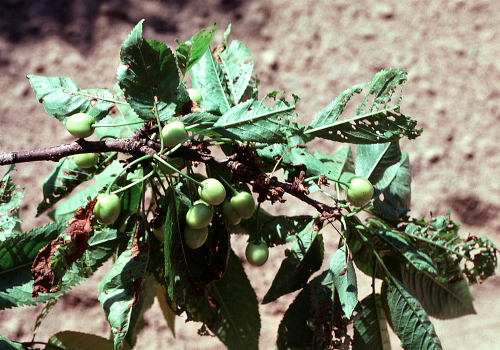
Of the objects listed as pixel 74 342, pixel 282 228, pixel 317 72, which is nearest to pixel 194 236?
pixel 282 228

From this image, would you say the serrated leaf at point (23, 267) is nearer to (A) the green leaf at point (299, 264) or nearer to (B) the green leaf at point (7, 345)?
→ (B) the green leaf at point (7, 345)

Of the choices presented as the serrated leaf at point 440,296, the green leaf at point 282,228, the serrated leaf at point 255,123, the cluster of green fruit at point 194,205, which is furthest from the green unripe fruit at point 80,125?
the serrated leaf at point 440,296

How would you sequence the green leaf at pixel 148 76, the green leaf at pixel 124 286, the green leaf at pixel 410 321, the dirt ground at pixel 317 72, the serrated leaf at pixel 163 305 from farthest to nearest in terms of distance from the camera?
the dirt ground at pixel 317 72, the serrated leaf at pixel 163 305, the green leaf at pixel 410 321, the green leaf at pixel 124 286, the green leaf at pixel 148 76

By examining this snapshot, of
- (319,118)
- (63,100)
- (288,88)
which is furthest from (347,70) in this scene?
(63,100)

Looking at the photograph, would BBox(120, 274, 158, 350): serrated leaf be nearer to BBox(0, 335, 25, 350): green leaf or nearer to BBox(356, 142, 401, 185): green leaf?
BBox(0, 335, 25, 350): green leaf

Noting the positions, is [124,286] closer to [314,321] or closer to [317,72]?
[314,321]

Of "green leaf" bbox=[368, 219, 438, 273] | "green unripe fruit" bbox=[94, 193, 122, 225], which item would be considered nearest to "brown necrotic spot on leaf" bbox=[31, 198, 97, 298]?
"green unripe fruit" bbox=[94, 193, 122, 225]
